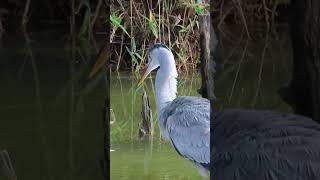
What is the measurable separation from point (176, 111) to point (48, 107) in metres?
0.34

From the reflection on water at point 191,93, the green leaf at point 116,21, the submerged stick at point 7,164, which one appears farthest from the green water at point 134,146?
the submerged stick at point 7,164

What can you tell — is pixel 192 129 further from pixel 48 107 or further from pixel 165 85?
pixel 48 107

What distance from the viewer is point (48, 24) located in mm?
1615

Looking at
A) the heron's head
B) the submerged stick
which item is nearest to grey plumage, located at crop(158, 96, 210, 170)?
the heron's head

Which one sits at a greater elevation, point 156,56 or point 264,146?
point 156,56

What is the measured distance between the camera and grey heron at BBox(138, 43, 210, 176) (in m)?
1.49

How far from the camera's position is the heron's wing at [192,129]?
149 centimetres

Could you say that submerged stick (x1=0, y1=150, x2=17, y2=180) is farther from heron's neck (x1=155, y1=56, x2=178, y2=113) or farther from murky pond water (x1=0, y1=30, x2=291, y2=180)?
heron's neck (x1=155, y1=56, x2=178, y2=113)

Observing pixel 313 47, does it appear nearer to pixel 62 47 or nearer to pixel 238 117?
pixel 238 117

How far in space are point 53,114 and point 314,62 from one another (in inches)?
27.0

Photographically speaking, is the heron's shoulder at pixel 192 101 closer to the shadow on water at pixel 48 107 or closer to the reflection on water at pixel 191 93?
the reflection on water at pixel 191 93

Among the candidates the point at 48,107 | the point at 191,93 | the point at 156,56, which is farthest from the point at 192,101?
the point at 48,107

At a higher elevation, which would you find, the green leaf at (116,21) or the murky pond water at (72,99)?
the green leaf at (116,21)

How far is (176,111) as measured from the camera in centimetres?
156
